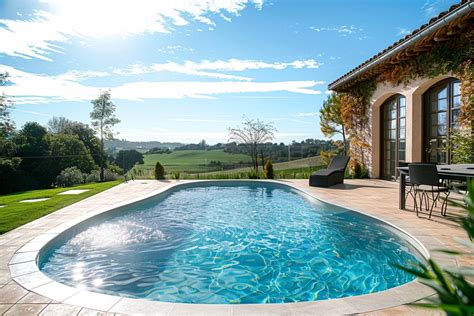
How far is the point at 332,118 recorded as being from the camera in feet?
48.3

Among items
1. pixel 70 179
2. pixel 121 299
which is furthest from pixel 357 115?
pixel 70 179

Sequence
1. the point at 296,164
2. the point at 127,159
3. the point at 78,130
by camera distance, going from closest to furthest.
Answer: the point at 127,159, the point at 296,164, the point at 78,130

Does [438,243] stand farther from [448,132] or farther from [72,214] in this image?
[72,214]

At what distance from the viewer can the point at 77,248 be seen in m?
4.76

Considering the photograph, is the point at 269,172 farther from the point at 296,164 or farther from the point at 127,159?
the point at 127,159

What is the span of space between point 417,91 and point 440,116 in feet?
3.45

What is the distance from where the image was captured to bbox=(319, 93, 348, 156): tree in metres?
14.3

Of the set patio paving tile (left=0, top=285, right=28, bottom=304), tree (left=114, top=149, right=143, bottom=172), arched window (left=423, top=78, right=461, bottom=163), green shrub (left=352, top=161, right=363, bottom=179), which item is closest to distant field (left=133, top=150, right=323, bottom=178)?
tree (left=114, top=149, right=143, bottom=172)

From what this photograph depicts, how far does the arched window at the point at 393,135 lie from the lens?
1022 centimetres

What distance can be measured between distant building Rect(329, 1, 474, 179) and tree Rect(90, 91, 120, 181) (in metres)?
13.1

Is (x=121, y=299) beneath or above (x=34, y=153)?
beneath

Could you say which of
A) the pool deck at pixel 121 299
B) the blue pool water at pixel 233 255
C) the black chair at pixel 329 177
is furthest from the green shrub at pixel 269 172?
the pool deck at pixel 121 299

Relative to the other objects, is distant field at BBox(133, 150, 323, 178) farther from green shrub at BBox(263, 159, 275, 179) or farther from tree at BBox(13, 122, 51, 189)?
tree at BBox(13, 122, 51, 189)

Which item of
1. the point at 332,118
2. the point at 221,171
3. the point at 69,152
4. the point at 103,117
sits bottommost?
the point at 221,171
